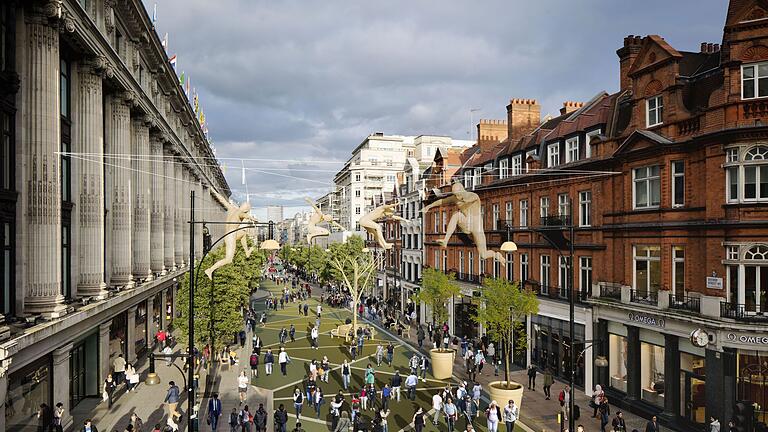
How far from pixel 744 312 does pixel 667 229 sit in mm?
5054

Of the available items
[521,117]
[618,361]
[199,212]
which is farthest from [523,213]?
[199,212]

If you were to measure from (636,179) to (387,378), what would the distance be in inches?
716

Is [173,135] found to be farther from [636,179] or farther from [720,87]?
[720,87]

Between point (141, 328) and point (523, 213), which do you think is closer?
point (141, 328)

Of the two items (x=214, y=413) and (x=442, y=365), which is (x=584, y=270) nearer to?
(x=442, y=365)

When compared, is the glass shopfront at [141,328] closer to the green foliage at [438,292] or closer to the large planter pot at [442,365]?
the green foliage at [438,292]

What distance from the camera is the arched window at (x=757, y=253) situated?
21.9 m

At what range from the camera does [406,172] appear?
66.4 meters

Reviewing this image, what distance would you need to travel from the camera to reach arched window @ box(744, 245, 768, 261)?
2186 cm

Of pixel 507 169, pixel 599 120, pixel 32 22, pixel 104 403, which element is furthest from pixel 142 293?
pixel 599 120

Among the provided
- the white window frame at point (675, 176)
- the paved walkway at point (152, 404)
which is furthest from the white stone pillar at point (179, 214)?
the white window frame at point (675, 176)

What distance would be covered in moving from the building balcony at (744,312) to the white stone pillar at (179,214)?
45186mm

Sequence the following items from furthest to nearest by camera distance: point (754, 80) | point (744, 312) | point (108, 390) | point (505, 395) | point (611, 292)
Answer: point (611, 292) → point (108, 390) → point (505, 395) → point (754, 80) → point (744, 312)

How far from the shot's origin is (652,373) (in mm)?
26609
